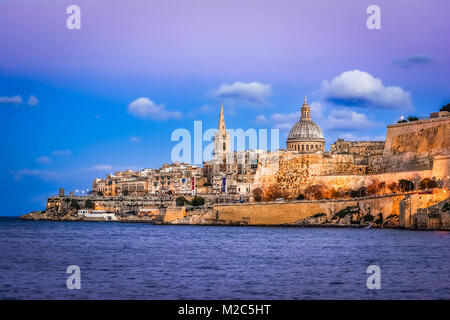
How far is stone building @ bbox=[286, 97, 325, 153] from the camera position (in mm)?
90213

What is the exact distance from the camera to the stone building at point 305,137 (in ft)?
296

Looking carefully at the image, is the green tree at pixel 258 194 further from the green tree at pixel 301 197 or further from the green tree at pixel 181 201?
the green tree at pixel 181 201

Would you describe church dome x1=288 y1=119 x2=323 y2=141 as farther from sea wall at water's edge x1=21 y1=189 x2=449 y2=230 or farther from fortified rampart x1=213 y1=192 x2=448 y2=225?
fortified rampart x1=213 y1=192 x2=448 y2=225

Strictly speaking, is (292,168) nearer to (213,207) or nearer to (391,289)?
(213,207)

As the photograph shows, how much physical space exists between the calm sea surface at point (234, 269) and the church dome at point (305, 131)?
169 ft

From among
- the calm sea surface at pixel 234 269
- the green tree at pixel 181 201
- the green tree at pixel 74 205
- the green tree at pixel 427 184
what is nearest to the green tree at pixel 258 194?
the green tree at pixel 181 201

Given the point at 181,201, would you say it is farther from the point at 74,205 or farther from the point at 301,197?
the point at 301,197

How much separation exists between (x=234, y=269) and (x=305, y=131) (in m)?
66.5

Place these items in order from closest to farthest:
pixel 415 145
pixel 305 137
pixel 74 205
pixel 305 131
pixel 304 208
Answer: pixel 304 208 < pixel 415 145 < pixel 305 137 < pixel 305 131 < pixel 74 205

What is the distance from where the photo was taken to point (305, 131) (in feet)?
301

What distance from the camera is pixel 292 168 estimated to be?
73.1m

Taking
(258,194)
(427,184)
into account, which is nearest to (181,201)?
(258,194)
